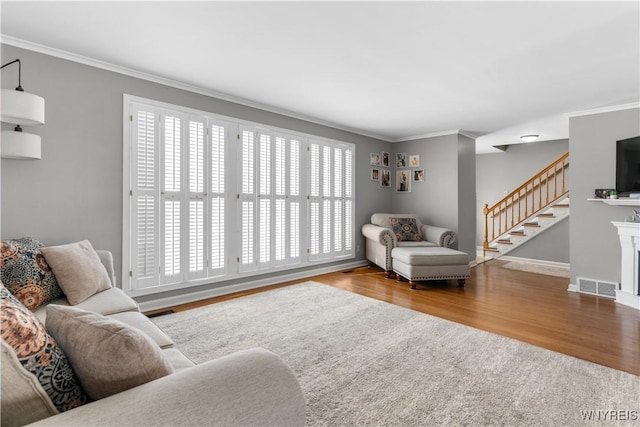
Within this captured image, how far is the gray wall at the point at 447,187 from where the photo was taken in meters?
5.52

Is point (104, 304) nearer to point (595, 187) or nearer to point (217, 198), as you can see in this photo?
point (217, 198)

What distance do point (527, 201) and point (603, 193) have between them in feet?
11.0

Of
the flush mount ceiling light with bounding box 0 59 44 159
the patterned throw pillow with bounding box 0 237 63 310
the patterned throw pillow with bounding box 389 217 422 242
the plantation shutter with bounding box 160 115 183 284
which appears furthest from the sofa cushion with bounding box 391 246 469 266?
the flush mount ceiling light with bounding box 0 59 44 159

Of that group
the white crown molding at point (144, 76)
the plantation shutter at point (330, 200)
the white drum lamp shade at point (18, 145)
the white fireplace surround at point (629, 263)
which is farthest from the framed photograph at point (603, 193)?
the white drum lamp shade at point (18, 145)

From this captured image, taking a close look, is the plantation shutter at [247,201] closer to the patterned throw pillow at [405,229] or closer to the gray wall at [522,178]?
the patterned throw pillow at [405,229]

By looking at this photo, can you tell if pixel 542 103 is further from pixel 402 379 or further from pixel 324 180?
pixel 402 379

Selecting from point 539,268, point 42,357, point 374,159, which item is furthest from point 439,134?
point 42,357

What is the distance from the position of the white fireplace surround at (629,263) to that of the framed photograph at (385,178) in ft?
11.2

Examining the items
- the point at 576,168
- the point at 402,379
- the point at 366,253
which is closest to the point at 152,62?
the point at 402,379

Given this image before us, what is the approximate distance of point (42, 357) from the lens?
77 cm

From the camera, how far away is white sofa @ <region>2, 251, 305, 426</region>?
2.25 feet

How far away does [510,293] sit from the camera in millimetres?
4066

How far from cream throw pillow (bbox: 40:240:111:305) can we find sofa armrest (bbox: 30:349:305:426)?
1742 mm

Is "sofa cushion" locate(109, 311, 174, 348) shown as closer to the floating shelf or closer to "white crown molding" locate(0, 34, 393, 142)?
"white crown molding" locate(0, 34, 393, 142)
